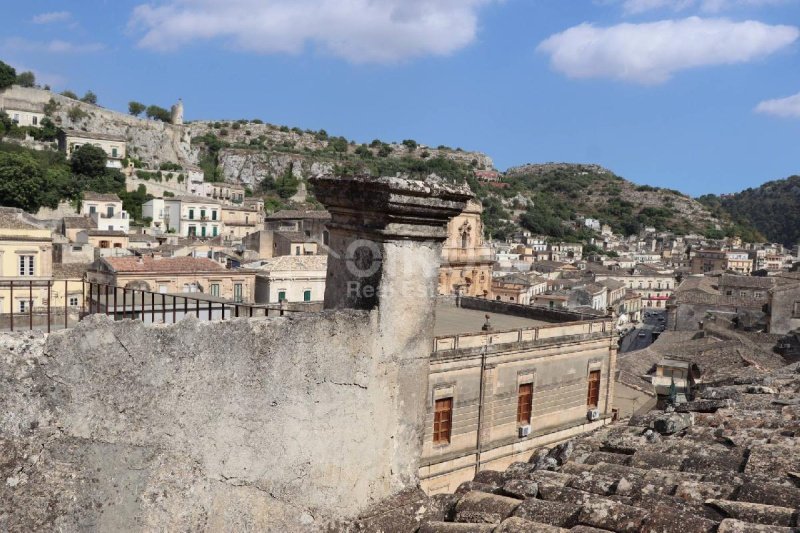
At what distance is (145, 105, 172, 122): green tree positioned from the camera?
11269cm

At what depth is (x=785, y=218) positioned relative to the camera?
148375mm

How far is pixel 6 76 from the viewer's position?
274 feet

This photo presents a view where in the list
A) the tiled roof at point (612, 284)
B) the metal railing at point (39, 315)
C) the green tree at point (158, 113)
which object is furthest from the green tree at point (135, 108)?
the metal railing at point (39, 315)

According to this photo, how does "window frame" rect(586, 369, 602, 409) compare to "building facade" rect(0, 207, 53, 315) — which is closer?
"window frame" rect(586, 369, 602, 409)

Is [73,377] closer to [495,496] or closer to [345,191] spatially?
[345,191]

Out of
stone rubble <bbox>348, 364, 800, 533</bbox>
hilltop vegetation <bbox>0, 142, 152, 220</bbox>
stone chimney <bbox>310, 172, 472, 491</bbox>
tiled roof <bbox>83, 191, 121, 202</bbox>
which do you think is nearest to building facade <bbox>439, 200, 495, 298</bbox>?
stone rubble <bbox>348, 364, 800, 533</bbox>

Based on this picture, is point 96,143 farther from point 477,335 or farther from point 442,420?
point 442,420

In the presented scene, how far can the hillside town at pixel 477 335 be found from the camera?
3.90 m

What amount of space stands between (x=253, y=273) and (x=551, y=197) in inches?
4885

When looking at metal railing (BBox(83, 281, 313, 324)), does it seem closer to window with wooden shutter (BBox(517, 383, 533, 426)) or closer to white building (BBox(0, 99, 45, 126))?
window with wooden shutter (BBox(517, 383, 533, 426))

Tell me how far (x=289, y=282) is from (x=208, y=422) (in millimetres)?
32714

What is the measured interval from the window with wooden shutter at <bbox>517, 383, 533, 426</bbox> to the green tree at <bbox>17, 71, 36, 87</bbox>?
90.6m

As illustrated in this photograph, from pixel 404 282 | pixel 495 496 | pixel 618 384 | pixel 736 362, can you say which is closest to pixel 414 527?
pixel 495 496

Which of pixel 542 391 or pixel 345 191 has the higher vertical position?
pixel 345 191
